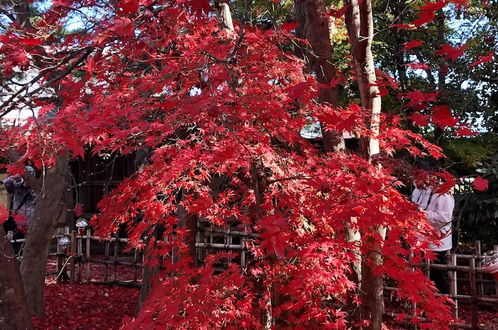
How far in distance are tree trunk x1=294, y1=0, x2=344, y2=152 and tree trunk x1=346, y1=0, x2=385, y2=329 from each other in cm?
32

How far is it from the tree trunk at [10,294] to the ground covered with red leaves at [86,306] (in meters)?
1.50

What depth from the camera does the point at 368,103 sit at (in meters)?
4.69

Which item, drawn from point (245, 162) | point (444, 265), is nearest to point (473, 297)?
point (444, 265)

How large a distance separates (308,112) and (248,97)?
2.26 feet

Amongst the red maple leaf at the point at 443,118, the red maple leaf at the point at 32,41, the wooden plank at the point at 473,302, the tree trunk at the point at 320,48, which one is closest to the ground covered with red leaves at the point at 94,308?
the wooden plank at the point at 473,302

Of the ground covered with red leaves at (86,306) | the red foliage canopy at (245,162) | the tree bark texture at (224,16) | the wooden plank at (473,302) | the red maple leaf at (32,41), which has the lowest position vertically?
the ground covered with red leaves at (86,306)

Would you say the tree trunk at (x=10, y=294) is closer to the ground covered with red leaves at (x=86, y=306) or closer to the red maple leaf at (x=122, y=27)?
the ground covered with red leaves at (x=86, y=306)

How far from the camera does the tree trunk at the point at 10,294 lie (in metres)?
5.02

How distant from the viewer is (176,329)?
3893 millimetres

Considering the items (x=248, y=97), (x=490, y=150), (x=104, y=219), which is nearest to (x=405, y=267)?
(x=248, y=97)

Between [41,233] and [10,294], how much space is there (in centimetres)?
179

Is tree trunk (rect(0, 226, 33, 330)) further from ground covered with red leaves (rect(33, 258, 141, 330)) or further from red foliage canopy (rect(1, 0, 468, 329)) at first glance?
ground covered with red leaves (rect(33, 258, 141, 330))

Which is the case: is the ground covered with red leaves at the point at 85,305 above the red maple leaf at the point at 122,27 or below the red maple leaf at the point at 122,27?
below

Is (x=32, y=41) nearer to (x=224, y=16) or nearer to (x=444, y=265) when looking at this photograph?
(x=224, y=16)
